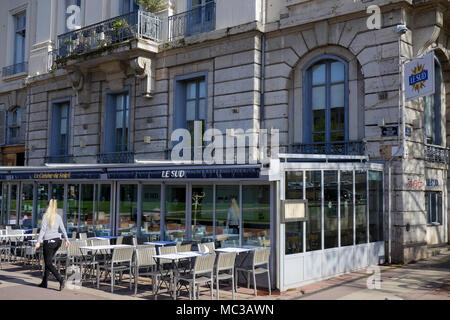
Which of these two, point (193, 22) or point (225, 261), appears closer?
point (225, 261)

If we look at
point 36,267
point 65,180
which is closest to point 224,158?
point 65,180

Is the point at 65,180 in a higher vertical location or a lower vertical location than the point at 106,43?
lower

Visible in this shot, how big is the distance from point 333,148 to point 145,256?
7.04 m

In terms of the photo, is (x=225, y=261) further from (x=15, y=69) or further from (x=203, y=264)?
(x=15, y=69)

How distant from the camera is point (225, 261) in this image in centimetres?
1011

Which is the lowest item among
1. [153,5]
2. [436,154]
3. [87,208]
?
[87,208]

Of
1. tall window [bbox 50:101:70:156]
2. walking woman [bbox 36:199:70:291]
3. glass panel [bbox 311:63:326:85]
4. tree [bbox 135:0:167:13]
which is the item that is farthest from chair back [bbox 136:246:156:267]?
tall window [bbox 50:101:70:156]

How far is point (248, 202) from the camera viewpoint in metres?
11.8

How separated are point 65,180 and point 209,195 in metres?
6.01

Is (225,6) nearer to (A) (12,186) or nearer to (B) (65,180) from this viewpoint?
(B) (65,180)

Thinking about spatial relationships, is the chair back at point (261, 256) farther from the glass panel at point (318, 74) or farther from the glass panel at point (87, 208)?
the glass panel at point (87, 208)

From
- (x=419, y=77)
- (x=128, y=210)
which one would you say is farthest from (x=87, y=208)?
(x=419, y=77)

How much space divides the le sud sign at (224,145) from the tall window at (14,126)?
38.4 ft

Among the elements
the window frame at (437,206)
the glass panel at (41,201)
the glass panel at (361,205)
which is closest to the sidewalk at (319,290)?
the glass panel at (361,205)
